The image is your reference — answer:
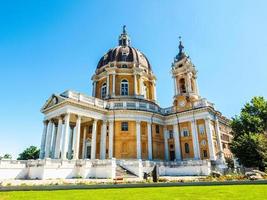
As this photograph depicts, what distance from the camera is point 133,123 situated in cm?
3416

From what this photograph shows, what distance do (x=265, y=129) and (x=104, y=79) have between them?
28.8m

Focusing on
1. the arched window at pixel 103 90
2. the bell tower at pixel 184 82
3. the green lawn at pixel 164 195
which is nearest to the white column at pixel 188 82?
the bell tower at pixel 184 82

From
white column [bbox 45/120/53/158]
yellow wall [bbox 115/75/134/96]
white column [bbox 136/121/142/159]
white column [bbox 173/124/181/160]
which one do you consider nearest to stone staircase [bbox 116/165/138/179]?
white column [bbox 136/121/142/159]

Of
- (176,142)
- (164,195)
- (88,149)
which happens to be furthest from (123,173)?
(164,195)

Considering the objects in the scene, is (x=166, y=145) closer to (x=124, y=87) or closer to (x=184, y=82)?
(x=184, y=82)

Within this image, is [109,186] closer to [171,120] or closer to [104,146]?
[104,146]

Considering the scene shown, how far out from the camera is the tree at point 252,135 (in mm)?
25163

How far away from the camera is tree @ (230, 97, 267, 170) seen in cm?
2516

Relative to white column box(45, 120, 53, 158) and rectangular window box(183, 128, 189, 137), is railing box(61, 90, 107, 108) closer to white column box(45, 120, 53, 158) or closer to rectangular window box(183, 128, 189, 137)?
white column box(45, 120, 53, 158)

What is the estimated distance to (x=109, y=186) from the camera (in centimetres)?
1284

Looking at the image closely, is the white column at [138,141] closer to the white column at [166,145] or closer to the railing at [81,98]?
the white column at [166,145]

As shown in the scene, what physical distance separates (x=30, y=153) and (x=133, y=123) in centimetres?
4379

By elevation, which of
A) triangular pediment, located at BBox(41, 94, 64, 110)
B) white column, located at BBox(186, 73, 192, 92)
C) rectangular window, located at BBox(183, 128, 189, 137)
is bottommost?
rectangular window, located at BBox(183, 128, 189, 137)

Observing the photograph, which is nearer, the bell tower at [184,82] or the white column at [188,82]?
the bell tower at [184,82]
